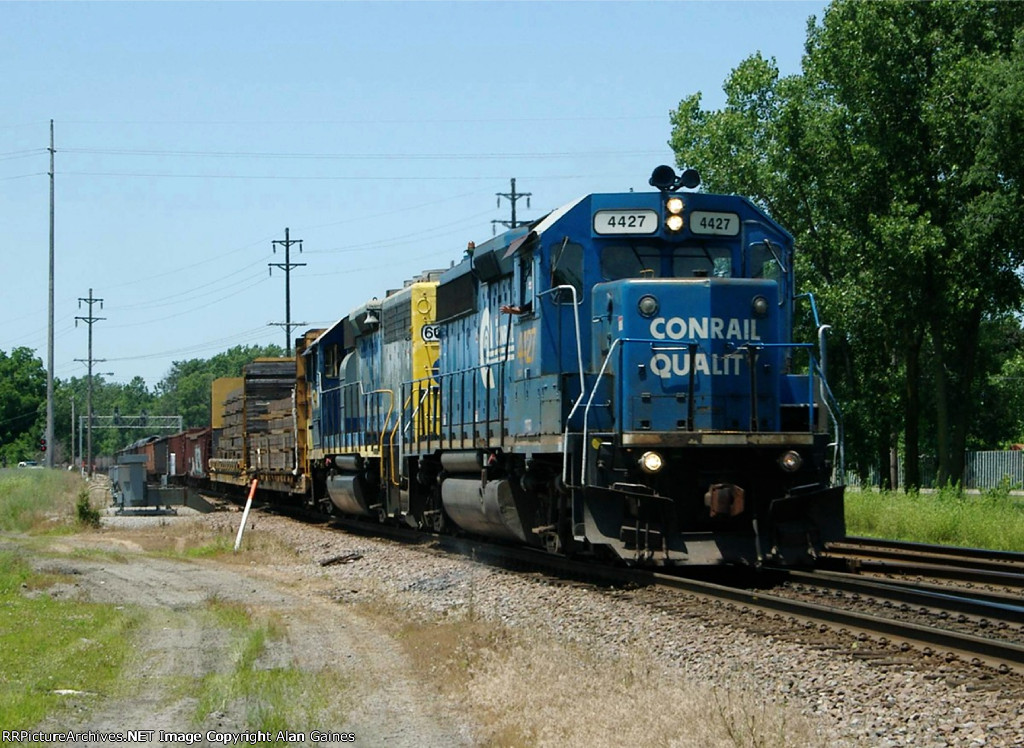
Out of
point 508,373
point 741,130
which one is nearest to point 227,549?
point 508,373

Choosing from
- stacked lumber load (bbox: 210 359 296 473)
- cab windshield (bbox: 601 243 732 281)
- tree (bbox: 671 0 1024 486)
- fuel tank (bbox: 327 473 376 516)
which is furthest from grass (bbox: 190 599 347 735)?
tree (bbox: 671 0 1024 486)

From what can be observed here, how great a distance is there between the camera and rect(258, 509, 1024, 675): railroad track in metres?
7.97

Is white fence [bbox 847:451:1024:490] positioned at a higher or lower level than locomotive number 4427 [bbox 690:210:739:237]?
lower

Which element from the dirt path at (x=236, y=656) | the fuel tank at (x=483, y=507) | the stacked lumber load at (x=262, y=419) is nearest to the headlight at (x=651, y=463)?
the fuel tank at (x=483, y=507)

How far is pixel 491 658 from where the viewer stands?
329 inches

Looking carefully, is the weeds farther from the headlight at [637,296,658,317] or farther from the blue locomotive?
the headlight at [637,296,658,317]

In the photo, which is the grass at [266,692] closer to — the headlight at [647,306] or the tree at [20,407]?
the headlight at [647,306]

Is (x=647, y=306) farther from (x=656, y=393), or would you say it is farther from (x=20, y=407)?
(x=20, y=407)

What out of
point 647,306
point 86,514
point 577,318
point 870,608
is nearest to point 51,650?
point 577,318

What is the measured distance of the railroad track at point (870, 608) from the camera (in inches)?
314

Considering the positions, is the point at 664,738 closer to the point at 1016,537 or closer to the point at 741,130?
the point at 1016,537

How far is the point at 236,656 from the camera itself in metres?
8.73

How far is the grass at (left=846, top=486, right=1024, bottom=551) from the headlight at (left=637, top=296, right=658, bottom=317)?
784cm

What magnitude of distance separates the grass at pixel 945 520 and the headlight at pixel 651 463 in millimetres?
7797
